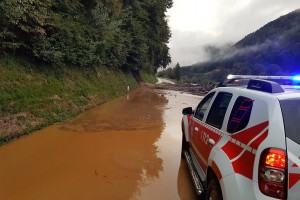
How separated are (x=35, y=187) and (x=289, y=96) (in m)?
4.46

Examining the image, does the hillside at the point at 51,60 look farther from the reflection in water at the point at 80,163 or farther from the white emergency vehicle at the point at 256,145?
the white emergency vehicle at the point at 256,145

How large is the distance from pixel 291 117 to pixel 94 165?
15.9 feet

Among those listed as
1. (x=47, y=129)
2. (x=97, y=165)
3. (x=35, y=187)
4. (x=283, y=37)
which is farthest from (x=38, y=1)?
(x=283, y=37)

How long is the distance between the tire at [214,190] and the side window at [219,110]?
0.80 meters

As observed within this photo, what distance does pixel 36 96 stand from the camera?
11828 mm

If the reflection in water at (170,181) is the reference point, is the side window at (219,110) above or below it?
above

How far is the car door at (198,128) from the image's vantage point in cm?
507

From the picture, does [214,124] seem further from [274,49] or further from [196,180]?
[274,49]

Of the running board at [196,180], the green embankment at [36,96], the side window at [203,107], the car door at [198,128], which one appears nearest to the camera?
the running board at [196,180]

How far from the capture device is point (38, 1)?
12664 millimetres

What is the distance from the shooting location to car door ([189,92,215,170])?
5067 mm

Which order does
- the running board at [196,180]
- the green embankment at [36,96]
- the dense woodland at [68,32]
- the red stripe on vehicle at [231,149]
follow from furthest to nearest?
the dense woodland at [68,32] → the green embankment at [36,96] → the running board at [196,180] → the red stripe on vehicle at [231,149]

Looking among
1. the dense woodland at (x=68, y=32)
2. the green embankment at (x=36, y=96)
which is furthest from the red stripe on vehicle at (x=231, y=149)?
the dense woodland at (x=68, y=32)

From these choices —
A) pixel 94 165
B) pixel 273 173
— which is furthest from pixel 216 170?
pixel 94 165
